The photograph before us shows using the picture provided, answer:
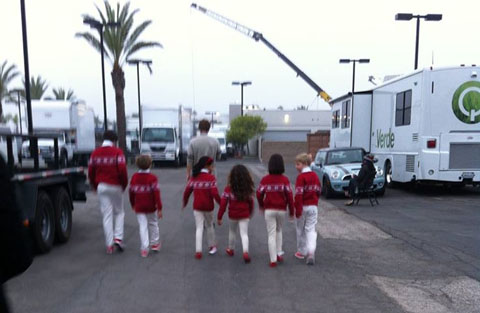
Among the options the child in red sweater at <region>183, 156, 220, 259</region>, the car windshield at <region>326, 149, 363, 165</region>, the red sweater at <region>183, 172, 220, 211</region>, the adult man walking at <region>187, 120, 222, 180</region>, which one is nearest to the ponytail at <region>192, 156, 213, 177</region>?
the child in red sweater at <region>183, 156, 220, 259</region>

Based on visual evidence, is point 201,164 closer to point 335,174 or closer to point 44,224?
point 44,224

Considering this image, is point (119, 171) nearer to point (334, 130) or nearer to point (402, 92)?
point (402, 92)

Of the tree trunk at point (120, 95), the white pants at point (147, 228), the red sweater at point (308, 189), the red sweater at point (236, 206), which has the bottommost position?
the white pants at point (147, 228)

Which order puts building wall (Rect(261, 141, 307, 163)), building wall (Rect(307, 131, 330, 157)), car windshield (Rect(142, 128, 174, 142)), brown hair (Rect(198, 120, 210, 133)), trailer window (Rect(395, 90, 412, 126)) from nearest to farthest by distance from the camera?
brown hair (Rect(198, 120, 210, 133)) → trailer window (Rect(395, 90, 412, 126)) → car windshield (Rect(142, 128, 174, 142)) → building wall (Rect(307, 131, 330, 157)) → building wall (Rect(261, 141, 307, 163))

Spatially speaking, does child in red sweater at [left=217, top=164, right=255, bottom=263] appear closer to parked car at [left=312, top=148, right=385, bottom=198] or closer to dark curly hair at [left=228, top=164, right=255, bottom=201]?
dark curly hair at [left=228, top=164, right=255, bottom=201]

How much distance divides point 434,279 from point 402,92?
991 cm

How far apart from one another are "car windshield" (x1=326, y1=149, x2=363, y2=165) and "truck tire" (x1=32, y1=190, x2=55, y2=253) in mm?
9162

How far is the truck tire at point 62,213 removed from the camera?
688 cm

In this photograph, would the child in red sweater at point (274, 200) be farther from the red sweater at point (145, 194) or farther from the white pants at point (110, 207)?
the white pants at point (110, 207)

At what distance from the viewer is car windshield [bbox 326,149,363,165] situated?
13.5 m

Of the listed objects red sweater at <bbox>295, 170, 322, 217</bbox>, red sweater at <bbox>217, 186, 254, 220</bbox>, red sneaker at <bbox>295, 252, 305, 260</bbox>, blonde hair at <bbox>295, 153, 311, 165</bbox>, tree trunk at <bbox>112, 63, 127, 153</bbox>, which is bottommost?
red sneaker at <bbox>295, 252, 305, 260</bbox>

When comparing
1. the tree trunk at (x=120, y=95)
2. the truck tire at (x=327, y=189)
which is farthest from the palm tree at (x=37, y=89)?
the truck tire at (x=327, y=189)

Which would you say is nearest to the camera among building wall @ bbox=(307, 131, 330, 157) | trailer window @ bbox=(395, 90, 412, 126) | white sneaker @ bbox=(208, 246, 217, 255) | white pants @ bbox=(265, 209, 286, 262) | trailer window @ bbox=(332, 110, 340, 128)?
white pants @ bbox=(265, 209, 286, 262)

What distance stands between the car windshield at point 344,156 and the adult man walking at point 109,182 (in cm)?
860
